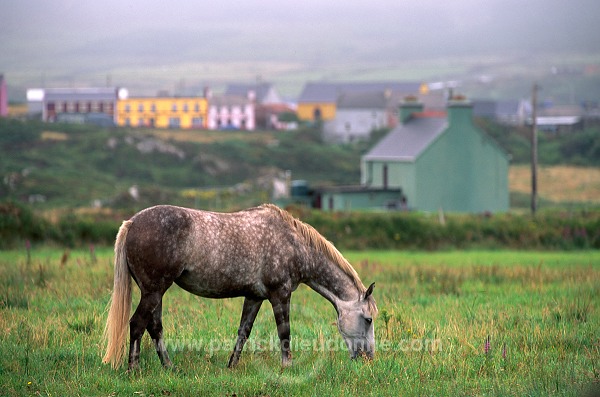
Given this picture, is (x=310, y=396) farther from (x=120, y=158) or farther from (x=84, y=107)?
(x=84, y=107)

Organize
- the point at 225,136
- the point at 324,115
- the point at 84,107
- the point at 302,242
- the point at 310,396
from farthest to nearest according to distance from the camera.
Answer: the point at 324,115 → the point at 84,107 → the point at 225,136 → the point at 302,242 → the point at 310,396

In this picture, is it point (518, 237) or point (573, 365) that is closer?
point (573, 365)

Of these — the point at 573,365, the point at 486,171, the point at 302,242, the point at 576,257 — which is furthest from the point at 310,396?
the point at 486,171

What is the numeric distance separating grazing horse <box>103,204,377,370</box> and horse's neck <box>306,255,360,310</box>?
0.01 metres

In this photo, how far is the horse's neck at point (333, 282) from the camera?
36.2 ft

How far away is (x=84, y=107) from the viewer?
12288 centimetres

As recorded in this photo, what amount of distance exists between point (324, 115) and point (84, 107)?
131 feet

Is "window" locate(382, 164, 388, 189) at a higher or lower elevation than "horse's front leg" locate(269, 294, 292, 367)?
lower

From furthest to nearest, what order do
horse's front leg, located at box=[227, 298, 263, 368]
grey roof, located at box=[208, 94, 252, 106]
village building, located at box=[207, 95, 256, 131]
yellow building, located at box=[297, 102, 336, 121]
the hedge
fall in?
yellow building, located at box=[297, 102, 336, 121]
grey roof, located at box=[208, 94, 252, 106]
village building, located at box=[207, 95, 256, 131]
the hedge
horse's front leg, located at box=[227, 298, 263, 368]

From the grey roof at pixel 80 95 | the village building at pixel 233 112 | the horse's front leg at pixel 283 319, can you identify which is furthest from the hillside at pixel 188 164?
the horse's front leg at pixel 283 319

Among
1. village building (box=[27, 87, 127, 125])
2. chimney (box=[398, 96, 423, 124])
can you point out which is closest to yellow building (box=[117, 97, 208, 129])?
village building (box=[27, 87, 127, 125])

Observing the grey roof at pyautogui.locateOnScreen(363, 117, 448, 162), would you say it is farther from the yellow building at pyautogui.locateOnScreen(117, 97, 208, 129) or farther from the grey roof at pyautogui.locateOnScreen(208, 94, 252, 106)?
the grey roof at pyautogui.locateOnScreen(208, 94, 252, 106)

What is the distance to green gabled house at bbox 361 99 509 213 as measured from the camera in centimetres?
5125

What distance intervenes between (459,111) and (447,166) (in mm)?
3508
